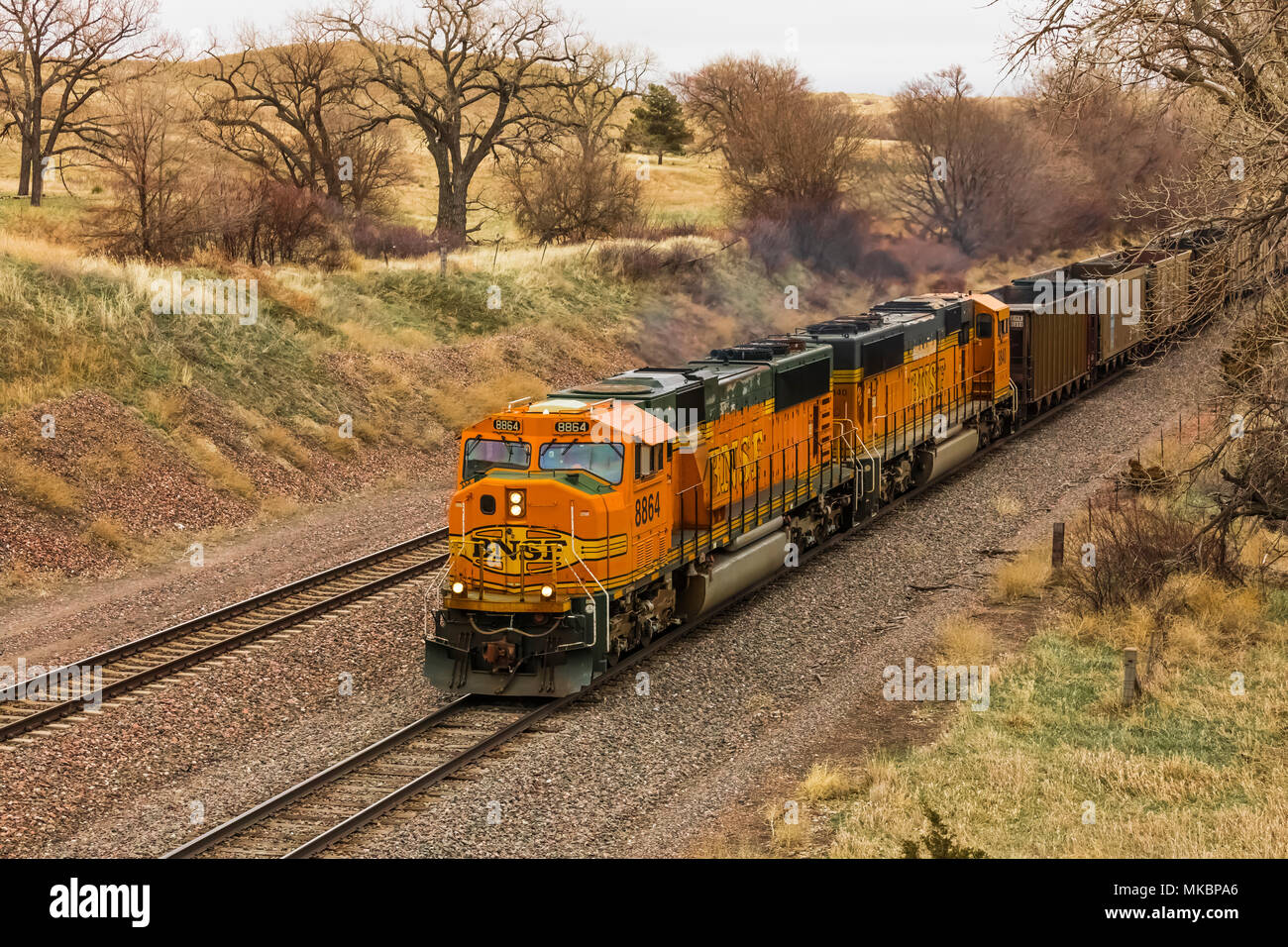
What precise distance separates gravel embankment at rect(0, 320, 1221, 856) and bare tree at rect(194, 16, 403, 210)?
102 ft

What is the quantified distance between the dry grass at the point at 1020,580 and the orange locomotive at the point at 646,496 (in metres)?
3.33

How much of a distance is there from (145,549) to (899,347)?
47.2 ft

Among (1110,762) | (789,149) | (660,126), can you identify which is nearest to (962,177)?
(789,149)

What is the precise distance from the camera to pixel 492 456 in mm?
17188

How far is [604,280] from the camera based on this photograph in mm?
48219

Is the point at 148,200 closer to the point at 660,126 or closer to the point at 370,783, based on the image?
the point at 370,783

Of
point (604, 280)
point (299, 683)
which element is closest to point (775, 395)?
point (299, 683)

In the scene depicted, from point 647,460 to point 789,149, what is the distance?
45.9 metres

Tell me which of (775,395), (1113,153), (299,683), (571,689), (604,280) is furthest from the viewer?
(1113,153)

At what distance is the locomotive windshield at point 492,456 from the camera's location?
17016 mm

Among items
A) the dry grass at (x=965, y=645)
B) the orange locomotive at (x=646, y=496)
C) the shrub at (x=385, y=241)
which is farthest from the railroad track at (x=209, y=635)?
the shrub at (x=385, y=241)

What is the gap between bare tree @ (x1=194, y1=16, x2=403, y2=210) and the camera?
158 ft

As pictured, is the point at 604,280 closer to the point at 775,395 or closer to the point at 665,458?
the point at 775,395

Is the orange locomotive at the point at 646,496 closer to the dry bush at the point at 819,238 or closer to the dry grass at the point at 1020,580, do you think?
the dry grass at the point at 1020,580
